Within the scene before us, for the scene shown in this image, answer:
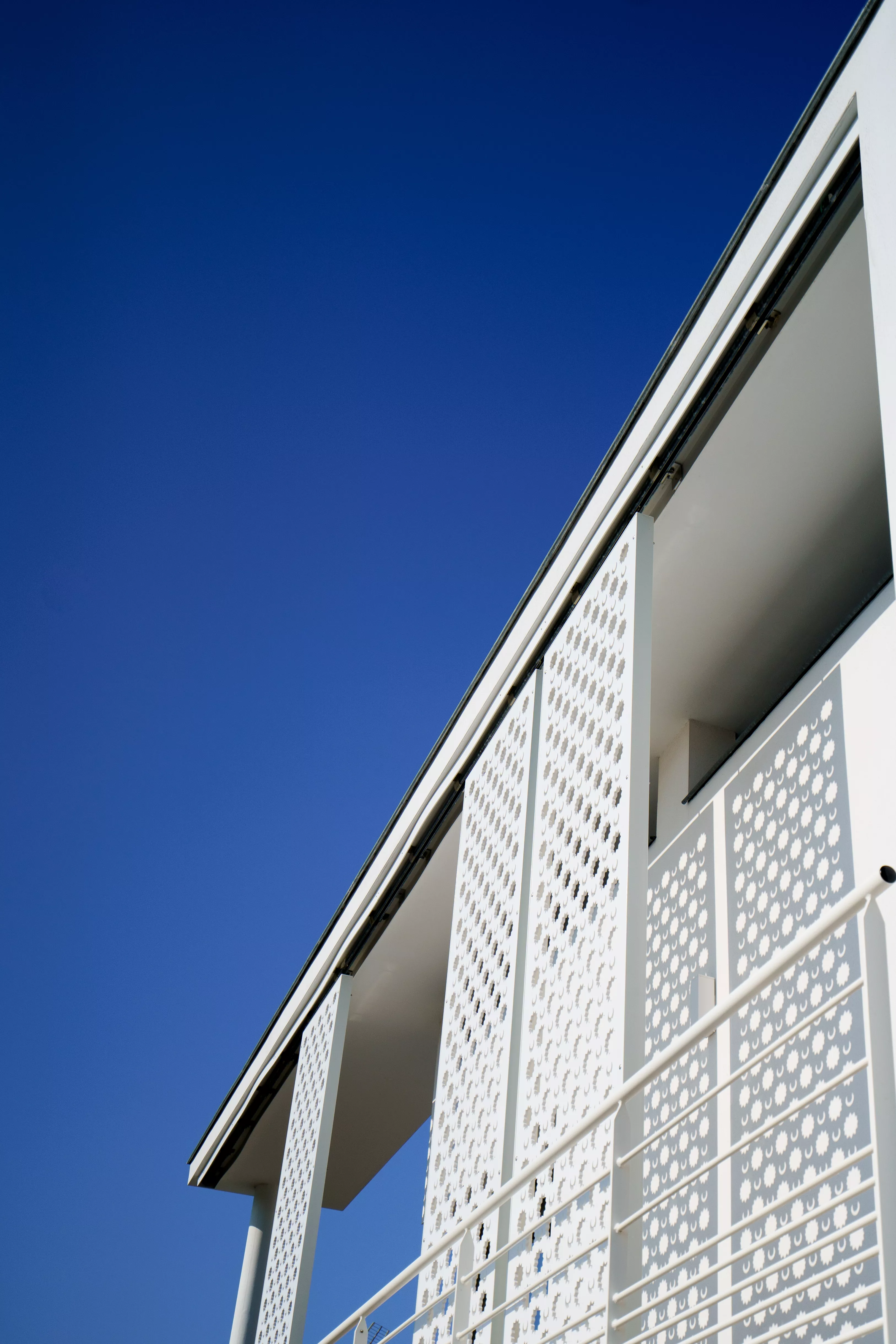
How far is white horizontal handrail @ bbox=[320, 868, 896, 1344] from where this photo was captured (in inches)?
88.2

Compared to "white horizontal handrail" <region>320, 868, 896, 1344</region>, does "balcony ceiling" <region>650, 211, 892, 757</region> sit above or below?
above

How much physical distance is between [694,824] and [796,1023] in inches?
84.4

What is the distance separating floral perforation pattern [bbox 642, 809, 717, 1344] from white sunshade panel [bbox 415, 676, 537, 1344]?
0.54m

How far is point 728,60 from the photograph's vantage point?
1452 cm

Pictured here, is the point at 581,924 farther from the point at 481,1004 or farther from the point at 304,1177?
the point at 304,1177

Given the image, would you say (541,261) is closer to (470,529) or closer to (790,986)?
(470,529)

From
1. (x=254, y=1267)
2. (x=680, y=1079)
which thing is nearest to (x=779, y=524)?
(x=680, y=1079)

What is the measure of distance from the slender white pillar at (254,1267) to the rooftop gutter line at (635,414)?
7.69 ft

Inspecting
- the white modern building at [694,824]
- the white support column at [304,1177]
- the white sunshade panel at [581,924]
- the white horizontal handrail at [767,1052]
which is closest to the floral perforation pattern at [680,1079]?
the white modern building at [694,824]

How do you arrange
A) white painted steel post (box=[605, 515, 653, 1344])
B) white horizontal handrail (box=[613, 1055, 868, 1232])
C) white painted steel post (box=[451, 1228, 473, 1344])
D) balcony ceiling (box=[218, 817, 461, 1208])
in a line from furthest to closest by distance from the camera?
balcony ceiling (box=[218, 817, 461, 1208]) → white painted steel post (box=[451, 1228, 473, 1344]) → white painted steel post (box=[605, 515, 653, 1344]) → white horizontal handrail (box=[613, 1055, 868, 1232])

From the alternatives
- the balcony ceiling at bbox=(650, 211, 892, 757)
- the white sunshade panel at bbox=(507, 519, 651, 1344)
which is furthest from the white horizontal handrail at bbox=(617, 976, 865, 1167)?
Result: the balcony ceiling at bbox=(650, 211, 892, 757)

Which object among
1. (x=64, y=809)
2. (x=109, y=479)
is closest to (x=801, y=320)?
(x=109, y=479)

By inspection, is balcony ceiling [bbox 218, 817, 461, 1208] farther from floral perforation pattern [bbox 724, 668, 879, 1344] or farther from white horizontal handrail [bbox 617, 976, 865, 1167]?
white horizontal handrail [bbox 617, 976, 865, 1167]

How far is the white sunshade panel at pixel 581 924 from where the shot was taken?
3645 millimetres
